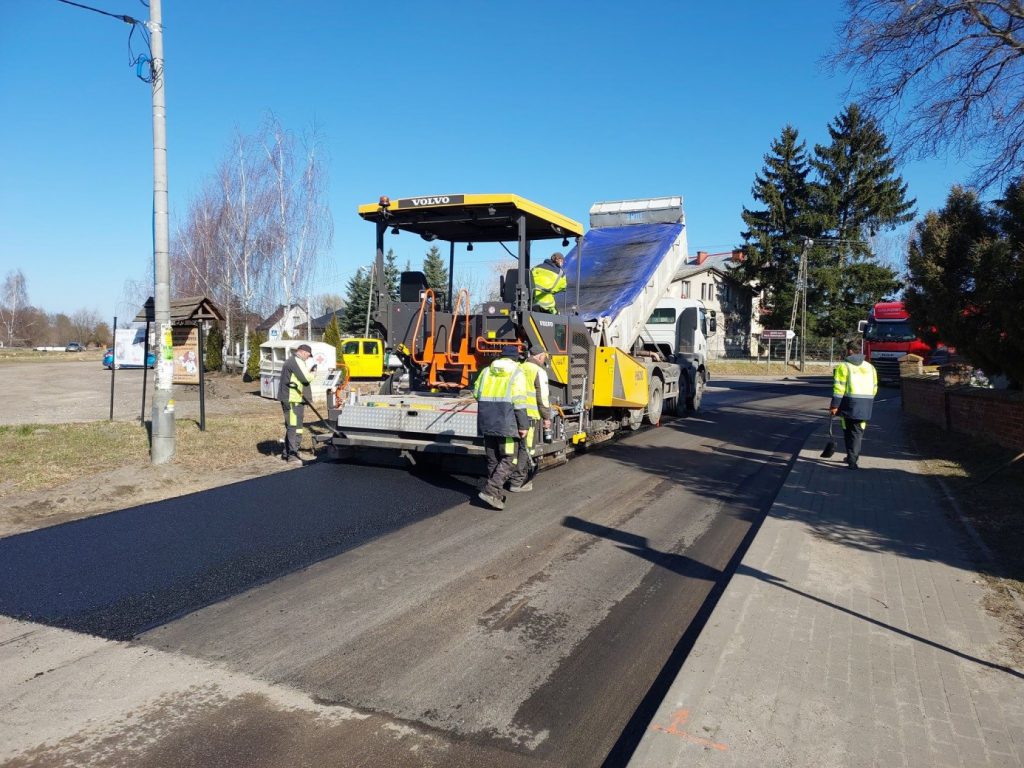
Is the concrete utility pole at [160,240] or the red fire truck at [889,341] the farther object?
the red fire truck at [889,341]

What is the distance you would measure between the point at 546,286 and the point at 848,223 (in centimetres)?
4507

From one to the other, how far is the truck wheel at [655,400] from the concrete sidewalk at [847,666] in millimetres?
6838

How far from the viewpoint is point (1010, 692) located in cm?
350

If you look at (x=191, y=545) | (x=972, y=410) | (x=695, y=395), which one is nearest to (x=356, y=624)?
(x=191, y=545)

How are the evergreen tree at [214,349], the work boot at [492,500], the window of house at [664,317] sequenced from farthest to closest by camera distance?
1. the evergreen tree at [214,349]
2. the window of house at [664,317]
3. the work boot at [492,500]

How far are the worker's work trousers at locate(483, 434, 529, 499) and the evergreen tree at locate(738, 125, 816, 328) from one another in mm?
44243

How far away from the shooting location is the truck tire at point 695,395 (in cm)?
1617

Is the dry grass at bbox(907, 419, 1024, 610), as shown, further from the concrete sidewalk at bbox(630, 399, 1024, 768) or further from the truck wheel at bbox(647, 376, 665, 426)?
the truck wheel at bbox(647, 376, 665, 426)

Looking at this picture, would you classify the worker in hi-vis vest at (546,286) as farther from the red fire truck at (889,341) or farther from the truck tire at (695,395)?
the red fire truck at (889,341)

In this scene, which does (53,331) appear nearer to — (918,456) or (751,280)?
(751,280)

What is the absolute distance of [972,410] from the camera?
11344mm

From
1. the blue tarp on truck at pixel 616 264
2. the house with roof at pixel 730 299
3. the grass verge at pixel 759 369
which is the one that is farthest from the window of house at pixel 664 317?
the house with roof at pixel 730 299

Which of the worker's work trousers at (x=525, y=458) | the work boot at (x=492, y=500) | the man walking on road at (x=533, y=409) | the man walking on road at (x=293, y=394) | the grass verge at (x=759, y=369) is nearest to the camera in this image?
the work boot at (x=492, y=500)

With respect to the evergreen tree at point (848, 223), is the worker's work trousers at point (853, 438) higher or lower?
lower
